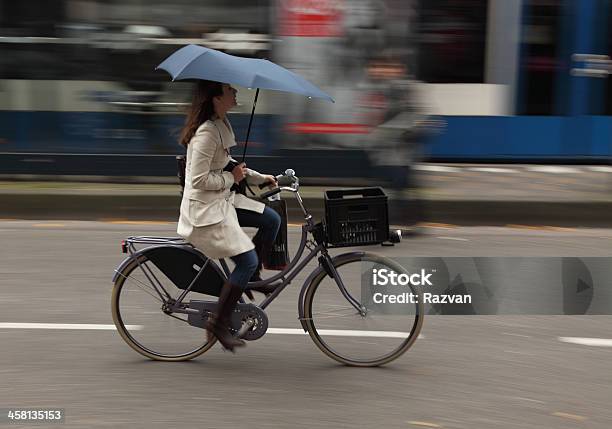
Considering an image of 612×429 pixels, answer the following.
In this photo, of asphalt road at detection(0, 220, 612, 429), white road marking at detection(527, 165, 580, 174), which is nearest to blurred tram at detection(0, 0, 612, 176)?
white road marking at detection(527, 165, 580, 174)

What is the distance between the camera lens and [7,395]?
13.6 feet

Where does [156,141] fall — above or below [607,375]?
above

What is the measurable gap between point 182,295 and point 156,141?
5137mm

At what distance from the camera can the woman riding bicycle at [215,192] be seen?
425 centimetres

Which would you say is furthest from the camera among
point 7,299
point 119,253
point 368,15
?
point 368,15

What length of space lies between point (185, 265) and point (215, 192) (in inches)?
19.2

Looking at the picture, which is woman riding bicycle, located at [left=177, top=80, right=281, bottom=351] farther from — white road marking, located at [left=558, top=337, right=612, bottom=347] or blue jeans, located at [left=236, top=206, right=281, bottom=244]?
white road marking, located at [left=558, top=337, right=612, bottom=347]

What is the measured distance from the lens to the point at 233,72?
4035 millimetres

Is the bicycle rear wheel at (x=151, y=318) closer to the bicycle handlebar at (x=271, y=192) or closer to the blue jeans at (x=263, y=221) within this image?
the blue jeans at (x=263, y=221)

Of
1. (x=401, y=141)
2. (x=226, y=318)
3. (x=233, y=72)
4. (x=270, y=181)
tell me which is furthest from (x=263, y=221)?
(x=401, y=141)

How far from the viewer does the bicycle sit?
14.7 ft

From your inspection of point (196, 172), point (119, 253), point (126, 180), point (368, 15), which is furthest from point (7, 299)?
point (368, 15)

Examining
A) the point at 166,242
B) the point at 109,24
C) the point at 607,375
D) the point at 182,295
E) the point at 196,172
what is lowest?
the point at 607,375

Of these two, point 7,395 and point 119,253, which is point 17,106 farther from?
point 7,395
